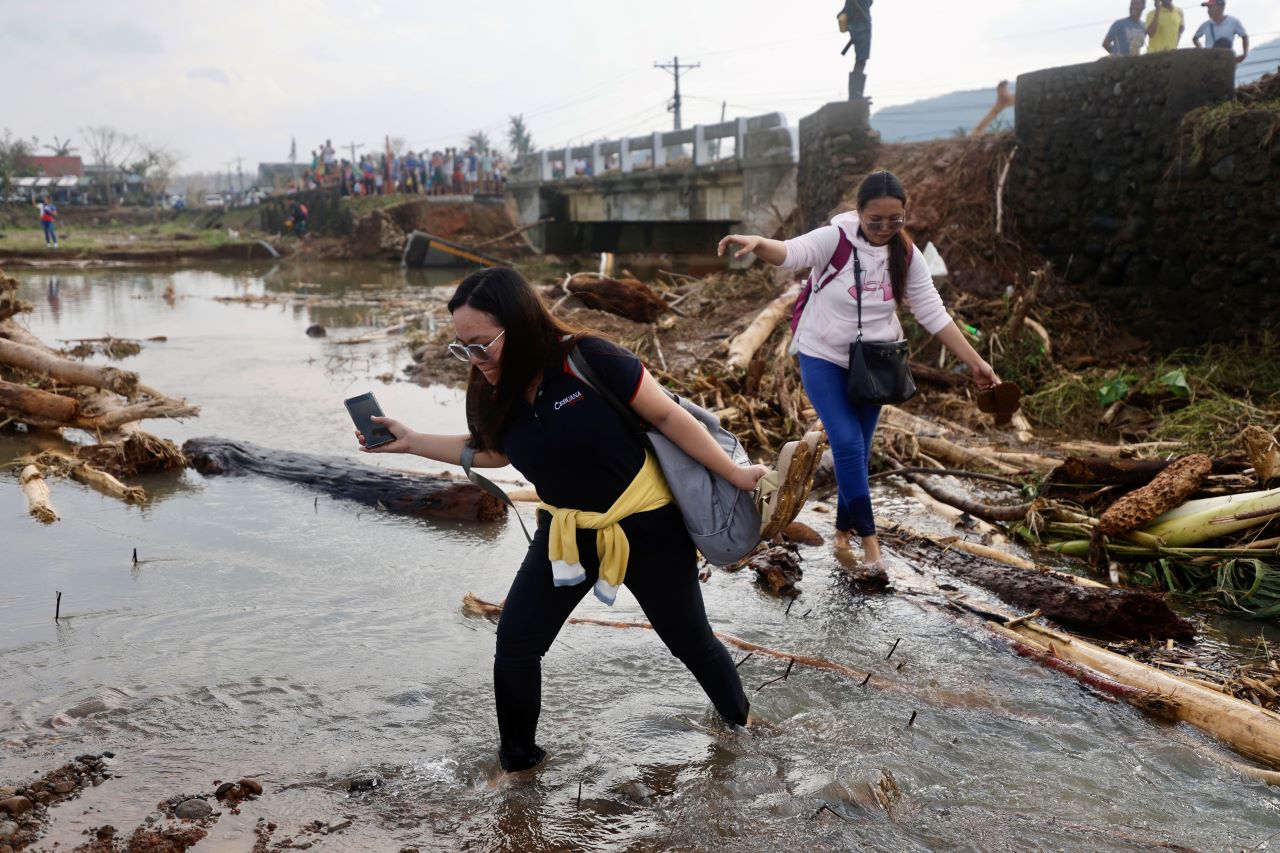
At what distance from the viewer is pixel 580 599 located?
10.4 feet

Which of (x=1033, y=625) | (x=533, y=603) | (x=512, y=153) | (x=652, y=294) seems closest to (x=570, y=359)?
(x=533, y=603)

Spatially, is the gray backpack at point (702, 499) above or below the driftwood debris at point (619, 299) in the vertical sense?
below

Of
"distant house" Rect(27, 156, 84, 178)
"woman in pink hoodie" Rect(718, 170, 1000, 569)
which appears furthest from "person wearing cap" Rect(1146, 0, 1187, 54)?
"distant house" Rect(27, 156, 84, 178)

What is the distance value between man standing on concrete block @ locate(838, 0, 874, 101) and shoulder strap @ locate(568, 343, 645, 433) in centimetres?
1282

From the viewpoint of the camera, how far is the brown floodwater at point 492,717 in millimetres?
3117

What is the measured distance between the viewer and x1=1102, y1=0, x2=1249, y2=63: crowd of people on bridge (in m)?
11.0

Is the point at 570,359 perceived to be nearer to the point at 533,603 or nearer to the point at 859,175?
the point at 533,603

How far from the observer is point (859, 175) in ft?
49.3

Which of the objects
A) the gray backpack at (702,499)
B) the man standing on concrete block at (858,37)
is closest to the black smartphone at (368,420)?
the gray backpack at (702,499)

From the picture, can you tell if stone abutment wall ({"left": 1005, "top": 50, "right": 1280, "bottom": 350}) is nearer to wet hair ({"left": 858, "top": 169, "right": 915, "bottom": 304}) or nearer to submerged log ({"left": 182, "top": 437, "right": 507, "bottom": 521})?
wet hair ({"left": 858, "top": 169, "right": 915, "bottom": 304})

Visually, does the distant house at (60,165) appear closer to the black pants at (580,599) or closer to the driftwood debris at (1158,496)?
the driftwood debris at (1158,496)

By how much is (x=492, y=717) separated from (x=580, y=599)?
0.99m

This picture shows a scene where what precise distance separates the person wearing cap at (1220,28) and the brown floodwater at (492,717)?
337 inches

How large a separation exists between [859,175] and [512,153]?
93.8 m
